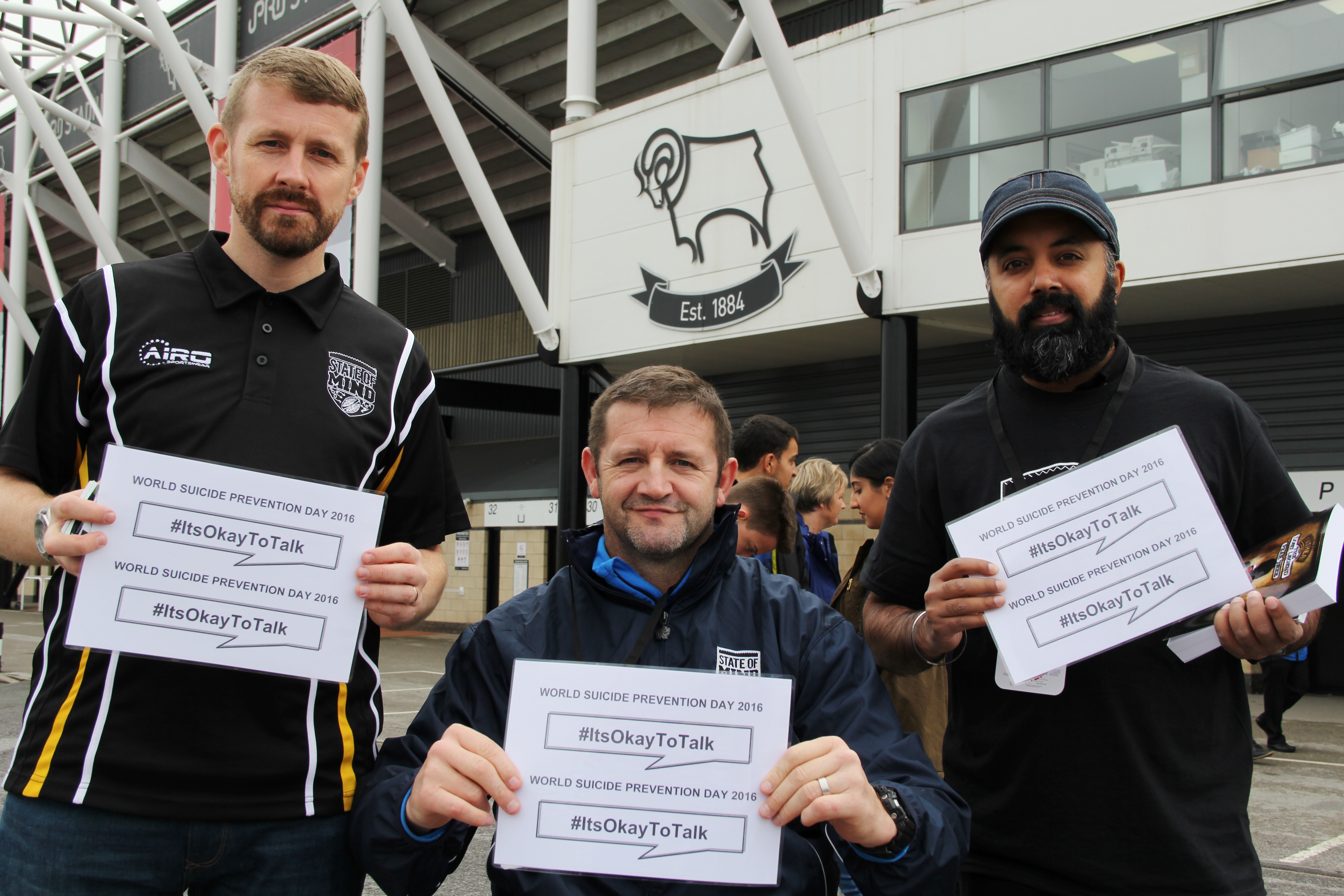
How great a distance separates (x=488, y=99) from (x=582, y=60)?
4.24 meters

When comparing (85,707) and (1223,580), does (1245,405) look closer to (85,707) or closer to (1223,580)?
(1223,580)

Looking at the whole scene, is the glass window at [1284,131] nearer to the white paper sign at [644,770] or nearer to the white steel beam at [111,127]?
the white paper sign at [644,770]

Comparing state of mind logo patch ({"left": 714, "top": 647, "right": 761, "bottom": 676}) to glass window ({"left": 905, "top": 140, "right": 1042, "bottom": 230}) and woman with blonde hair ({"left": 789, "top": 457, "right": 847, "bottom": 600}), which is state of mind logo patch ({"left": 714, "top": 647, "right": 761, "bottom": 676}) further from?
glass window ({"left": 905, "top": 140, "right": 1042, "bottom": 230})

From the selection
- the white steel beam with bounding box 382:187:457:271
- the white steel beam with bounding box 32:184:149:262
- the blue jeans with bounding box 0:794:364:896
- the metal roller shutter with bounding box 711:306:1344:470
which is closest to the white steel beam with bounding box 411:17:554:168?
the white steel beam with bounding box 382:187:457:271

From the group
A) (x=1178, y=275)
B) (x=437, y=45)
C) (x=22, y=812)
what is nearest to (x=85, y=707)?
(x=22, y=812)

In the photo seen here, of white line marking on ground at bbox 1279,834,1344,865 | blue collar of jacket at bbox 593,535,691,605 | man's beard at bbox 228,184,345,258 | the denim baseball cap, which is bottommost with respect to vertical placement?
white line marking on ground at bbox 1279,834,1344,865

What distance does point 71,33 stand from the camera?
1005 inches

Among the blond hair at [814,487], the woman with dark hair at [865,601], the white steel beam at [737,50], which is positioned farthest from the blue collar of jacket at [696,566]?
the white steel beam at [737,50]

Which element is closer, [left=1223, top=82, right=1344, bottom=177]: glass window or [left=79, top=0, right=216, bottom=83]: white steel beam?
[left=1223, top=82, right=1344, bottom=177]: glass window

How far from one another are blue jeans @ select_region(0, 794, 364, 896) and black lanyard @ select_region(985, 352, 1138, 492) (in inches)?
59.0

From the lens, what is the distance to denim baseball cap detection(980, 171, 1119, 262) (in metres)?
2.16

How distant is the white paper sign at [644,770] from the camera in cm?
183

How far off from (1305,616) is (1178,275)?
10.5 m

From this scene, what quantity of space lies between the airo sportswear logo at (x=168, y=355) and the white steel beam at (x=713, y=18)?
15.7m
